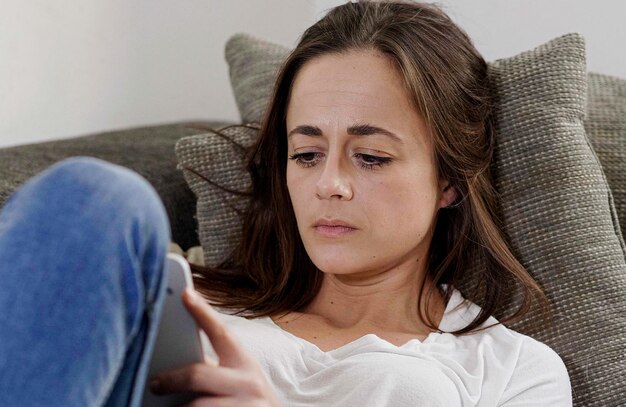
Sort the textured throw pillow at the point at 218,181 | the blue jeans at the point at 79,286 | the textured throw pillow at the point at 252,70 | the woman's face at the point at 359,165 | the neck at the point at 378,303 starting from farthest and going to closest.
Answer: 1. the textured throw pillow at the point at 252,70
2. the textured throw pillow at the point at 218,181
3. the neck at the point at 378,303
4. the woman's face at the point at 359,165
5. the blue jeans at the point at 79,286

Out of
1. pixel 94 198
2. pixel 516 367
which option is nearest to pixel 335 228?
pixel 516 367

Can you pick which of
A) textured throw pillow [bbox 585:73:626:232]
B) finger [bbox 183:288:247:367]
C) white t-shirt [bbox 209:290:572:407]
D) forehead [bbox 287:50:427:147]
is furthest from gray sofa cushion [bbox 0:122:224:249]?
finger [bbox 183:288:247:367]

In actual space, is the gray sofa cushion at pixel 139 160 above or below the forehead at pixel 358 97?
below

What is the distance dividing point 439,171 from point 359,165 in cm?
15

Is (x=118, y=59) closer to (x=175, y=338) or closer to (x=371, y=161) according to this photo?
(x=371, y=161)

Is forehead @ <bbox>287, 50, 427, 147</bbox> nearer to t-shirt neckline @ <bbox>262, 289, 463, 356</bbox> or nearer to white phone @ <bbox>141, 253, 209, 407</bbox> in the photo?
t-shirt neckline @ <bbox>262, 289, 463, 356</bbox>

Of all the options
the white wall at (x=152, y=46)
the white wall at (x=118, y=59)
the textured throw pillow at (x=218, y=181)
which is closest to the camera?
the textured throw pillow at (x=218, y=181)

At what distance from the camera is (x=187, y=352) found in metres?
0.83

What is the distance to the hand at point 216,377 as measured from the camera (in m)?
0.83

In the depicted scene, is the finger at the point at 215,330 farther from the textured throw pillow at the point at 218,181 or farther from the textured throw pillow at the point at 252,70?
the textured throw pillow at the point at 252,70

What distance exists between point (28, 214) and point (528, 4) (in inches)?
49.7

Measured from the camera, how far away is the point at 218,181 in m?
1.53

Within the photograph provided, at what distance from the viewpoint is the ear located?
1.39 metres

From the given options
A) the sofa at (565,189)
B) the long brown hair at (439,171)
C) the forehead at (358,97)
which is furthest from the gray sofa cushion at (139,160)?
the forehead at (358,97)
